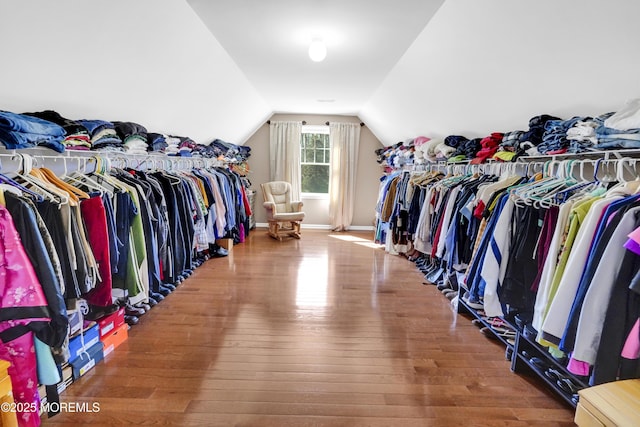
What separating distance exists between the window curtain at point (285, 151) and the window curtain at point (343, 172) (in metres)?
0.71

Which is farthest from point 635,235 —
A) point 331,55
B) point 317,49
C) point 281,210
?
point 281,210

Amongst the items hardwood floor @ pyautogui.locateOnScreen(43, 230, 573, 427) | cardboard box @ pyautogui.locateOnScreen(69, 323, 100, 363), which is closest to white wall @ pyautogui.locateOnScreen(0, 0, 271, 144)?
cardboard box @ pyautogui.locateOnScreen(69, 323, 100, 363)

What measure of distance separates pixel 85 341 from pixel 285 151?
5.02 metres

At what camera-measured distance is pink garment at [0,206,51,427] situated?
1243 mm

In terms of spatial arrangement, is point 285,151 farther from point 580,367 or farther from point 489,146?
point 580,367

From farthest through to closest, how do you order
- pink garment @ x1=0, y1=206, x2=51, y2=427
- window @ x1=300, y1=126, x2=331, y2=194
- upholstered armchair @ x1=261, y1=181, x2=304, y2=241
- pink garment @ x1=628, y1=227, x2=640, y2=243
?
window @ x1=300, y1=126, x2=331, y2=194, upholstered armchair @ x1=261, y1=181, x2=304, y2=241, pink garment @ x1=0, y1=206, x2=51, y2=427, pink garment @ x1=628, y1=227, x2=640, y2=243

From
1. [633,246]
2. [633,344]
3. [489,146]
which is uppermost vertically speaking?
[489,146]

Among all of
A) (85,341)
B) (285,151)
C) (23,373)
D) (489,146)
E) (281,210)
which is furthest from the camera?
(285,151)

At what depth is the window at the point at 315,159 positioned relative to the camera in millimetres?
6645

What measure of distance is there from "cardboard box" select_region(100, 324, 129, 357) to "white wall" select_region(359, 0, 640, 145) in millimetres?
3154

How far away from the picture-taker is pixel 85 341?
194cm

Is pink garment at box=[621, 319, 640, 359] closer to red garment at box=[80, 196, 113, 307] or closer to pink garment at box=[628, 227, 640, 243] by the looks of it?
pink garment at box=[628, 227, 640, 243]

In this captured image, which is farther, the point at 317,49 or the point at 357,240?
the point at 357,240

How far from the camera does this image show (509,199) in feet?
6.26
